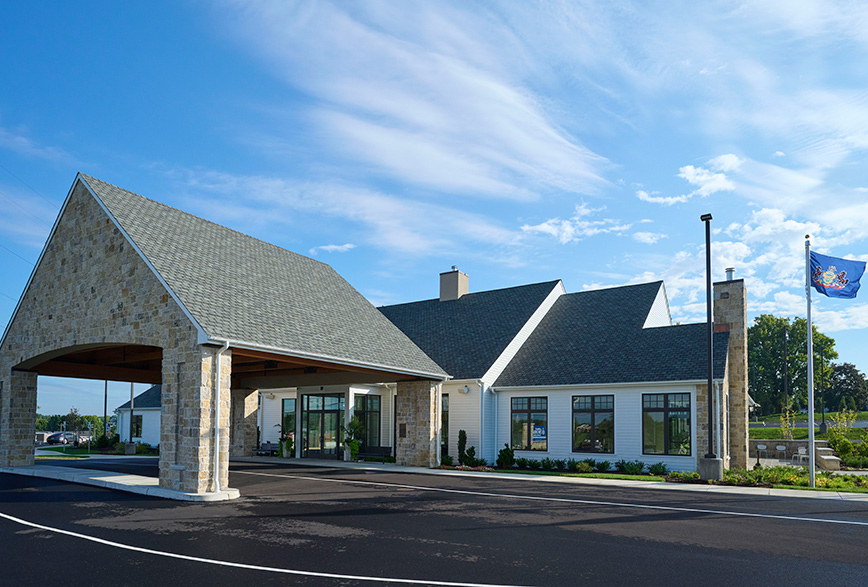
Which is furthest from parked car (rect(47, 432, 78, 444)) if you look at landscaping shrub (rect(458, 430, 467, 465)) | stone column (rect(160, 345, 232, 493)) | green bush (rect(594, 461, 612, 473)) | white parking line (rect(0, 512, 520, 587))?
white parking line (rect(0, 512, 520, 587))

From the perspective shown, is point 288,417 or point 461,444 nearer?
point 461,444

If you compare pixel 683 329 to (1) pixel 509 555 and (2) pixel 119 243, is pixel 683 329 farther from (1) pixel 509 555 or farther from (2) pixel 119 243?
(2) pixel 119 243

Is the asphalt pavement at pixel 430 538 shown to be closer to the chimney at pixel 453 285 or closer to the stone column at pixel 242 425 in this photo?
the stone column at pixel 242 425

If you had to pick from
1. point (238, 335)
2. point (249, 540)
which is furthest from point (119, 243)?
point (249, 540)

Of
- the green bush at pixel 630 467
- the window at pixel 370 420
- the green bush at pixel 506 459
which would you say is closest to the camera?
the green bush at pixel 630 467

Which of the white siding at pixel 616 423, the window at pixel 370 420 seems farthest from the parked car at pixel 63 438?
the white siding at pixel 616 423

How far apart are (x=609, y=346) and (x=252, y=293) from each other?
14.0 metres

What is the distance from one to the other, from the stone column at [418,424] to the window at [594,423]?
5199 mm

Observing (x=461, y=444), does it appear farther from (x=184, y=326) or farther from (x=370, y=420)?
(x=184, y=326)

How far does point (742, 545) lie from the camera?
9.63 m

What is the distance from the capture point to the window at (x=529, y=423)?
24.2 m

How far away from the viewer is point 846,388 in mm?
71250

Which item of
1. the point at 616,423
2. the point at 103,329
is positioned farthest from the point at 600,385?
the point at 103,329

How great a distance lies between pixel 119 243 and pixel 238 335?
487cm
